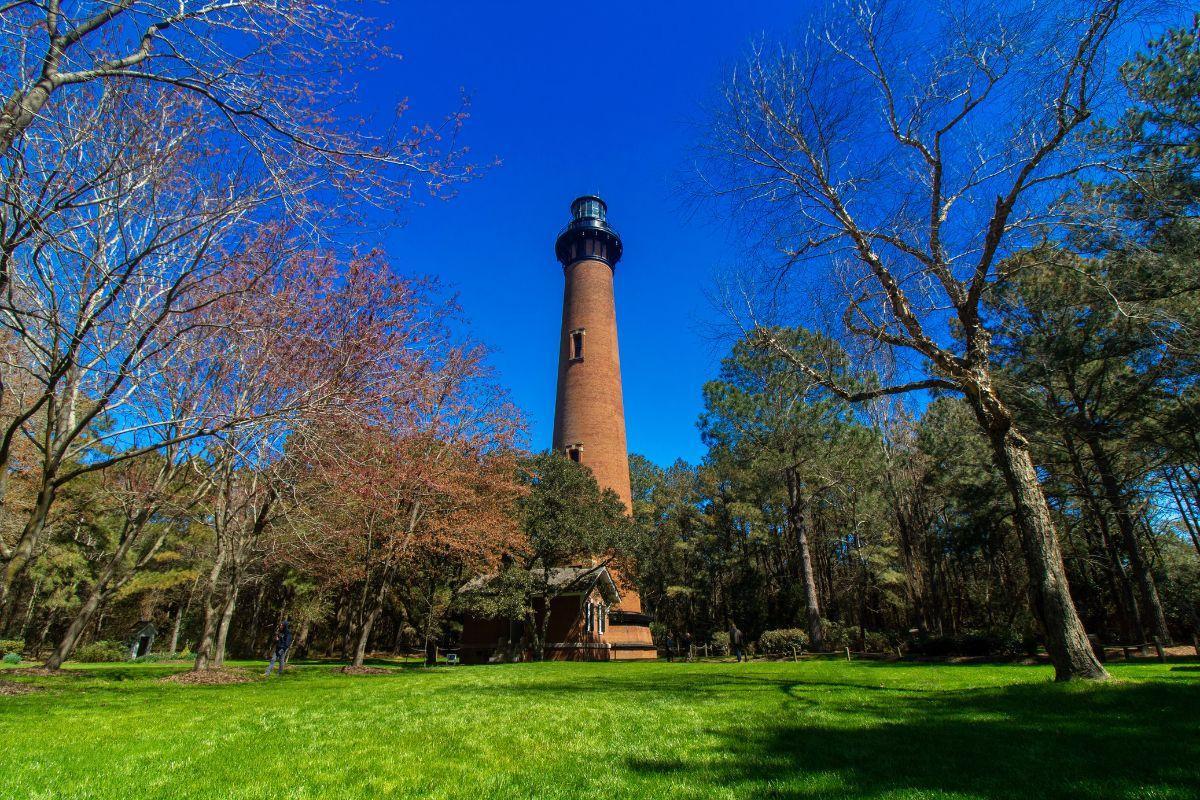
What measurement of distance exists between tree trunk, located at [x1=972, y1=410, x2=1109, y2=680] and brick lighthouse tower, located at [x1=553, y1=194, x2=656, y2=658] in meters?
20.8

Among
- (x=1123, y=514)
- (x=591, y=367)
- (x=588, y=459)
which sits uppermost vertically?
(x=591, y=367)

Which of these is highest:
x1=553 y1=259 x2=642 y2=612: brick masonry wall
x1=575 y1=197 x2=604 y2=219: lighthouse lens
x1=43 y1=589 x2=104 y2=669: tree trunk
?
x1=575 y1=197 x2=604 y2=219: lighthouse lens

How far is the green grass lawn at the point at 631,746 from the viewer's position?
3930 mm

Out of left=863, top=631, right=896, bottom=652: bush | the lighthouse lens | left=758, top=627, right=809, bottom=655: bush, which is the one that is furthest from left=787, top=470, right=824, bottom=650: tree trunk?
Answer: the lighthouse lens

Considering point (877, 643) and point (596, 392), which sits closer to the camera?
point (877, 643)

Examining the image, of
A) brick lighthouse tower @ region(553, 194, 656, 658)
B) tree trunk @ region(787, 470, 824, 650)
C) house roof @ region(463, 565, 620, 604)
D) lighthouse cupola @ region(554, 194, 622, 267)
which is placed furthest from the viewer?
lighthouse cupola @ region(554, 194, 622, 267)

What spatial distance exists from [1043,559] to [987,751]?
179 inches

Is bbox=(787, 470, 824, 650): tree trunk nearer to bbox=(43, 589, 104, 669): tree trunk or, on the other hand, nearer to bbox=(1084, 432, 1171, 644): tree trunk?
bbox=(1084, 432, 1171, 644): tree trunk

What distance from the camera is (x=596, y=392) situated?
30.9 metres

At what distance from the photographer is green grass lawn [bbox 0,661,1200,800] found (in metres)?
3.93

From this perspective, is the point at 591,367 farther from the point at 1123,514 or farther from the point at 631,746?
the point at 631,746

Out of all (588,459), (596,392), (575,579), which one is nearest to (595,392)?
(596,392)

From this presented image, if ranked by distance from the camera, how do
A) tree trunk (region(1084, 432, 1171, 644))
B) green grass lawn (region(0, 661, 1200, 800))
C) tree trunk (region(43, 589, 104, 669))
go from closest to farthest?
green grass lawn (region(0, 661, 1200, 800)) < tree trunk (region(43, 589, 104, 669)) < tree trunk (region(1084, 432, 1171, 644))

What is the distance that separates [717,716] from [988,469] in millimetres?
18581
